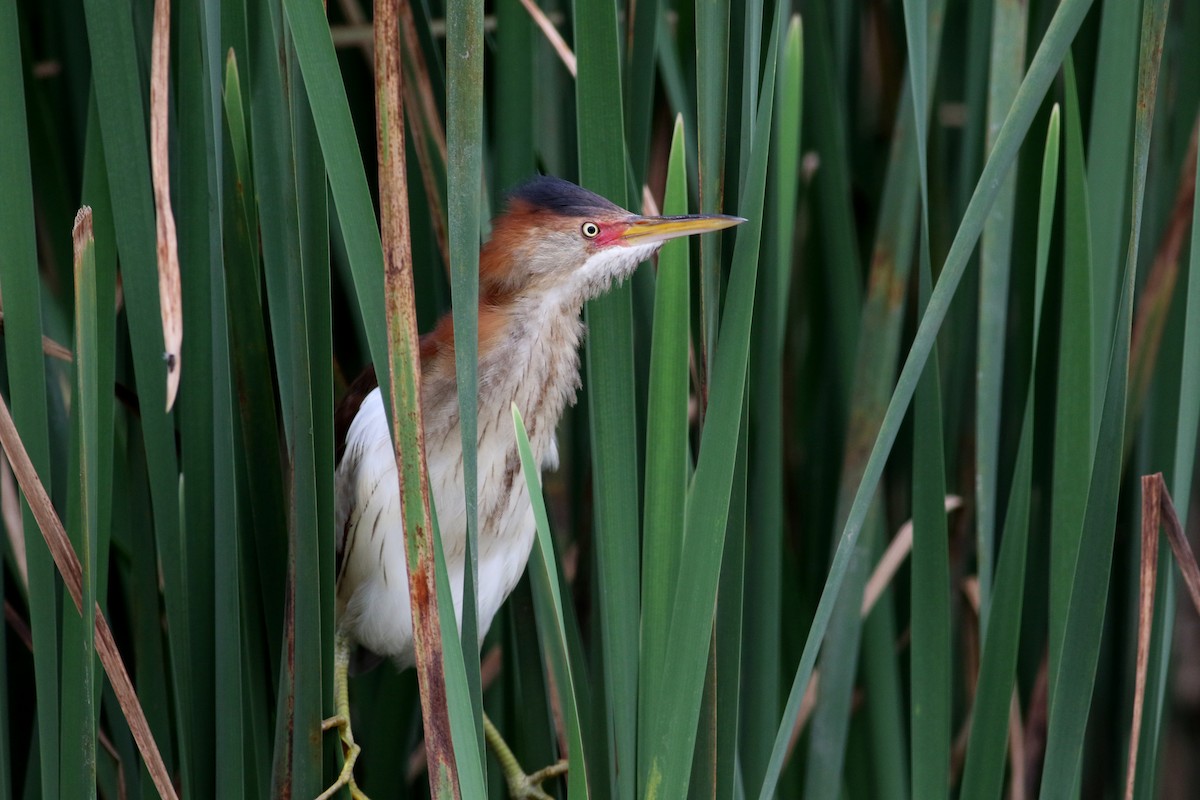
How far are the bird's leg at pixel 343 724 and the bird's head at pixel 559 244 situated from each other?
0.40 metres

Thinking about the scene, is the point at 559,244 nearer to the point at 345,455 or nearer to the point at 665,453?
the point at 345,455

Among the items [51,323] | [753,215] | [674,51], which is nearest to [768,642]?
[753,215]

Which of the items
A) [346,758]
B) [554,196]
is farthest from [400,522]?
[554,196]

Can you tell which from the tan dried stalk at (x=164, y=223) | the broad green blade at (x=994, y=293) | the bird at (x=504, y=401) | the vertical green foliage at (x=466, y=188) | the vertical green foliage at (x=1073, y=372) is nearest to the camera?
the vertical green foliage at (x=466, y=188)

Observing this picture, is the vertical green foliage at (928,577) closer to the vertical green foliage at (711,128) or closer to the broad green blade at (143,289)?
the vertical green foliage at (711,128)

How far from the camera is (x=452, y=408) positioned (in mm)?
1183

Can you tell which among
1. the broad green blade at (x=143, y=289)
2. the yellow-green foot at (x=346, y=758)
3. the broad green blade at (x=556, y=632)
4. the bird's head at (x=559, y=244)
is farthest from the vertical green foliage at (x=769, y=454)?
the broad green blade at (x=143, y=289)

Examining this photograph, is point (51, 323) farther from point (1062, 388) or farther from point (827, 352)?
point (1062, 388)

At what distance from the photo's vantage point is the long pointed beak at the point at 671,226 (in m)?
0.80

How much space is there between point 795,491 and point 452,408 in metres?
0.54

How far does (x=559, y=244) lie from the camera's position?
1.17m

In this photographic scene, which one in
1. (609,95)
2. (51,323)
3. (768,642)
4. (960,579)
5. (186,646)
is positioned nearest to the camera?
(609,95)

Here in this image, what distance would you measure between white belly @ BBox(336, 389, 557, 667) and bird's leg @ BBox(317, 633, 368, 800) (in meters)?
0.03

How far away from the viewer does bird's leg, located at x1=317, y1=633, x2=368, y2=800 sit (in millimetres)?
1001
